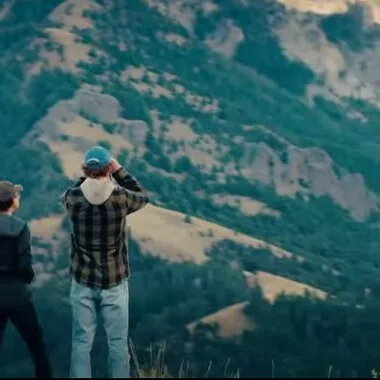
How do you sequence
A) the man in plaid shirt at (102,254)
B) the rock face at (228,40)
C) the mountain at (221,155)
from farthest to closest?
the rock face at (228,40) → the mountain at (221,155) → the man in plaid shirt at (102,254)

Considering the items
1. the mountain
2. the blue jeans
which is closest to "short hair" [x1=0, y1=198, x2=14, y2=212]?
the blue jeans

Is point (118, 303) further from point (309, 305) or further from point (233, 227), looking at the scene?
point (233, 227)

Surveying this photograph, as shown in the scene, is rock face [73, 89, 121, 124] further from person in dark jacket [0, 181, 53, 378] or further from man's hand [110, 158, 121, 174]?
person in dark jacket [0, 181, 53, 378]

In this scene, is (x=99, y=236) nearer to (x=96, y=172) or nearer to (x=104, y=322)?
(x=96, y=172)

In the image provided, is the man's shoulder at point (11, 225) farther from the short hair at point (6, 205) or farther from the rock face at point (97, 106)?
the rock face at point (97, 106)

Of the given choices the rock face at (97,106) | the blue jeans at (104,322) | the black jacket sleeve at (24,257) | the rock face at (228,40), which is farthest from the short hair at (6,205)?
the rock face at (228,40)

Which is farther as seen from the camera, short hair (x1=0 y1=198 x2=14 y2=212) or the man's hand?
the man's hand

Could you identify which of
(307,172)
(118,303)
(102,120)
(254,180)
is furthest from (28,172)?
(118,303)
